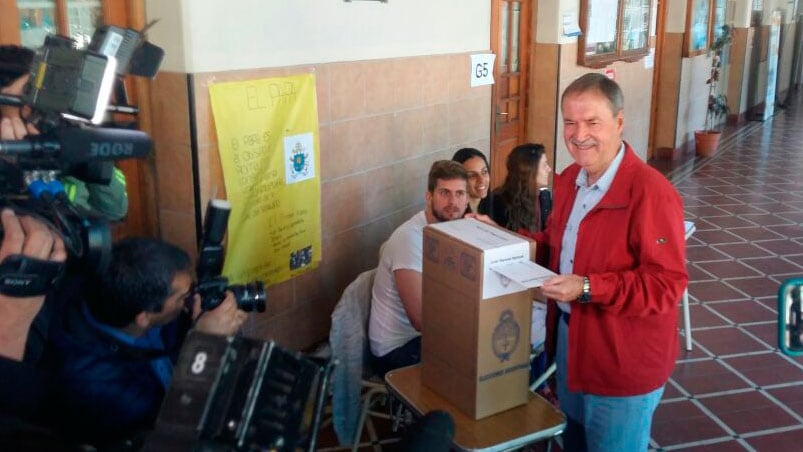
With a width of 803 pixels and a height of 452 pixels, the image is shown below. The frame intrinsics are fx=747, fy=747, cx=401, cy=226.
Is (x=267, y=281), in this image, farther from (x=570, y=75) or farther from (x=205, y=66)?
(x=570, y=75)

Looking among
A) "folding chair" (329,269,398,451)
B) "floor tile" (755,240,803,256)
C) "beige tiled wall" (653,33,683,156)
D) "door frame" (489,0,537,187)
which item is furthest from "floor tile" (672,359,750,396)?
"beige tiled wall" (653,33,683,156)

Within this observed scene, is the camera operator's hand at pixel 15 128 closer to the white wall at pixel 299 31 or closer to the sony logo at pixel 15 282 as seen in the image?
the sony logo at pixel 15 282

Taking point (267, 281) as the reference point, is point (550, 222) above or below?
above

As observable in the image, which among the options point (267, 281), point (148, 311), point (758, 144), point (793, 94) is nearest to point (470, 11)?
point (267, 281)

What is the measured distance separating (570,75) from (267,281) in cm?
328

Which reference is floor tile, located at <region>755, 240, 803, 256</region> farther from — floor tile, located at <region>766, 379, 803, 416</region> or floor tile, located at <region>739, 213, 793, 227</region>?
floor tile, located at <region>766, 379, 803, 416</region>

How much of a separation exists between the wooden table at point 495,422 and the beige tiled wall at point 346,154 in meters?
1.12

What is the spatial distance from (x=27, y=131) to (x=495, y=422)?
1.32 meters

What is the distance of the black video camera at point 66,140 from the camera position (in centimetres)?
128

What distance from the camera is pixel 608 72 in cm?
619

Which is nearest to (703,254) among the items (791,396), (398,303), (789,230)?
(789,230)

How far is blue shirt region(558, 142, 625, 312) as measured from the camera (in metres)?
1.94

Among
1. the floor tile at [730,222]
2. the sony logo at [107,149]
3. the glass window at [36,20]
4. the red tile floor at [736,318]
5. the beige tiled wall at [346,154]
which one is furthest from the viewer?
the floor tile at [730,222]

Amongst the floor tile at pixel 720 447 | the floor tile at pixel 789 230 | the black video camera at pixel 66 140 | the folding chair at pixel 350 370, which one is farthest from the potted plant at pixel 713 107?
the black video camera at pixel 66 140
